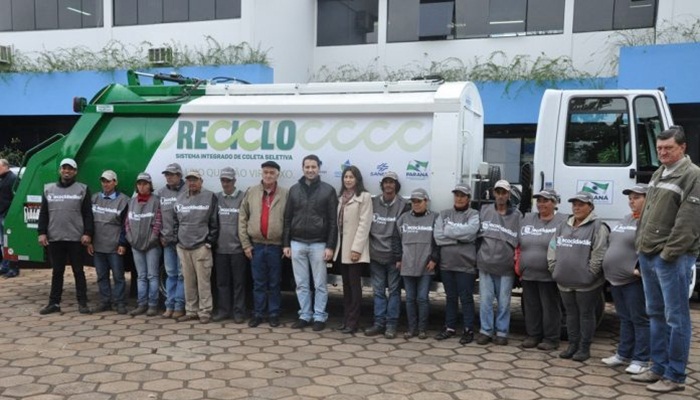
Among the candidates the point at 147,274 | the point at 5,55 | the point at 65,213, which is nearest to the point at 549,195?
the point at 147,274

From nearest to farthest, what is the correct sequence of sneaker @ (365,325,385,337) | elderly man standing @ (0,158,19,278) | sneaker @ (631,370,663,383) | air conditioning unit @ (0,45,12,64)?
sneaker @ (631,370,663,383) < sneaker @ (365,325,385,337) < elderly man standing @ (0,158,19,278) < air conditioning unit @ (0,45,12,64)

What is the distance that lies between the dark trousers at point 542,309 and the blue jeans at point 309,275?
200cm

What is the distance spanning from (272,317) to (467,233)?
2.26 m

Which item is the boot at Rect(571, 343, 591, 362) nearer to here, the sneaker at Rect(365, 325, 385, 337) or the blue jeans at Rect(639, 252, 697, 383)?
the blue jeans at Rect(639, 252, 697, 383)

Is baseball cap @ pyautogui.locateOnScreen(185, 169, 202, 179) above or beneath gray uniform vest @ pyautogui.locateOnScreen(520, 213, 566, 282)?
above

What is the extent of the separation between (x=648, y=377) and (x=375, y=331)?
2.51 m

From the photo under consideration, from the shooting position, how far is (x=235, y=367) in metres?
5.20

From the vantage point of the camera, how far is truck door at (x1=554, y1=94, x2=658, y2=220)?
6.00 metres

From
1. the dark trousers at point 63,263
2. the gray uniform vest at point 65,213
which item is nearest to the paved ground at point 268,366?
the dark trousers at point 63,263

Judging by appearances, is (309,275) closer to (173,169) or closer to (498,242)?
(173,169)

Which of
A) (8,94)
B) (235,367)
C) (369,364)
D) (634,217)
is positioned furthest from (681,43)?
(8,94)


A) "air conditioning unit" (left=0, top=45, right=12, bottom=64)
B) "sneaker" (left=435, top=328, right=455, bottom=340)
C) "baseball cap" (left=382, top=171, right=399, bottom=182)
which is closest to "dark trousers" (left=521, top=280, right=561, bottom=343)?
"sneaker" (left=435, top=328, right=455, bottom=340)

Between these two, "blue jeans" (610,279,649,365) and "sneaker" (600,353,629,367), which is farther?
"sneaker" (600,353,629,367)

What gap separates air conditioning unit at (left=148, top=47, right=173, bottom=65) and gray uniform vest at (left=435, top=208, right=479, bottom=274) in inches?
480
